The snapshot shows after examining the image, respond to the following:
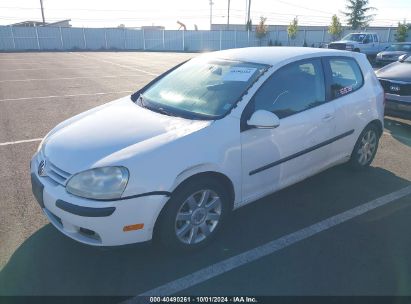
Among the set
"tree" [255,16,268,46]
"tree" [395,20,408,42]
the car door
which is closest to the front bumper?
the car door

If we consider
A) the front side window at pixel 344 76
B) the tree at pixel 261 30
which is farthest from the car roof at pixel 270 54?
the tree at pixel 261 30

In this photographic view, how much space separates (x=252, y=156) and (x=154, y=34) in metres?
40.0

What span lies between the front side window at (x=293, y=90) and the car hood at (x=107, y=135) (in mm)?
706

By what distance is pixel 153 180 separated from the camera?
100 inches

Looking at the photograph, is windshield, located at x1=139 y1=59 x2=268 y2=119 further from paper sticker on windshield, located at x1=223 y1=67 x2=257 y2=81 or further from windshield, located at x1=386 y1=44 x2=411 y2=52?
windshield, located at x1=386 y1=44 x2=411 y2=52

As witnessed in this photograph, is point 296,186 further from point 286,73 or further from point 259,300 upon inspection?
point 259,300

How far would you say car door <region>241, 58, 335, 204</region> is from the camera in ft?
10.3

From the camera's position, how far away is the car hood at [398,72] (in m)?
6.75

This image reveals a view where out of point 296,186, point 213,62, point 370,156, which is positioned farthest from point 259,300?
point 370,156

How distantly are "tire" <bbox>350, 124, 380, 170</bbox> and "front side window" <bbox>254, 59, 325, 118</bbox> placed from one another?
1054mm

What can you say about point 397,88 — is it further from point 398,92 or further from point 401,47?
point 401,47

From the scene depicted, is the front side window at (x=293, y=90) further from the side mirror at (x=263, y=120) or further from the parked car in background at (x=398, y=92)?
the parked car in background at (x=398, y=92)

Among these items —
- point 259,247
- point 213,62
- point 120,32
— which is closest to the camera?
point 259,247

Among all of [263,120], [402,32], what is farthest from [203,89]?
[402,32]
